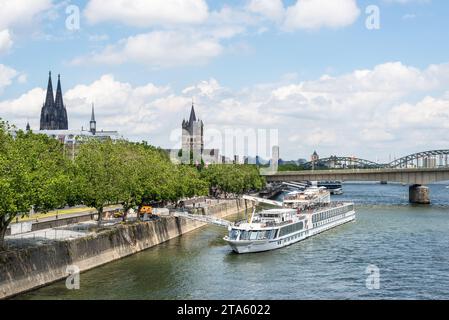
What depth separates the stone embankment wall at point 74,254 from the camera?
144 ft

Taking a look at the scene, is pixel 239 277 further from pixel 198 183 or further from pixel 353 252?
pixel 198 183

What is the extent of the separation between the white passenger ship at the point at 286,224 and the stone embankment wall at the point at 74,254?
10067 mm

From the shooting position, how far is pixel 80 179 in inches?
2394

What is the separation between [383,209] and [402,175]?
22385 millimetres

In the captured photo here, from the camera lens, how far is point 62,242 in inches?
2041

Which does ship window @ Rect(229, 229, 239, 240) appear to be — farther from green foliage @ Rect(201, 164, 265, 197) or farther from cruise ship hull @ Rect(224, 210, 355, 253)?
green foliage @ Rect(201, 164, 265, 197)

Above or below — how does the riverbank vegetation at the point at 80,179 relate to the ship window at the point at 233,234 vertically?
above

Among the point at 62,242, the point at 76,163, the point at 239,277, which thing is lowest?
the point at 239,277

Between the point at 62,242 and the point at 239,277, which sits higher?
the point at 62,242
